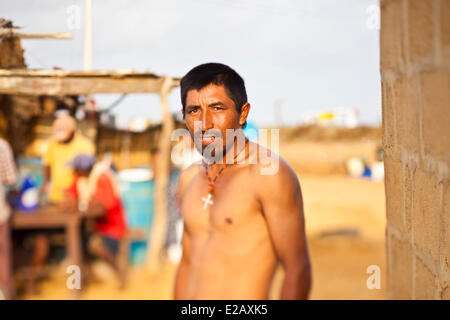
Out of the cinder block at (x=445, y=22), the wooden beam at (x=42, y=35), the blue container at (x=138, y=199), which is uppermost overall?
the wooden beam at (x=42, y=35)

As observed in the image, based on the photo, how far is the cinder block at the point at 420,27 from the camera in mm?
1273

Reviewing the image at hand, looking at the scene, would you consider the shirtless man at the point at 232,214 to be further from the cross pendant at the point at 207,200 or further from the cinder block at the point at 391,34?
the cinder block at the point at 391,34

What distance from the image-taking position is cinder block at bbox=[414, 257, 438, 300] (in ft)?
5.50

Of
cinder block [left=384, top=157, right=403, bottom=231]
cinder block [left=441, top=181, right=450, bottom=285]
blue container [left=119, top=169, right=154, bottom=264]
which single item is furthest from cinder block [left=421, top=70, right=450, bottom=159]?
blue container [left=119, top=169, right=154, bottom=264]

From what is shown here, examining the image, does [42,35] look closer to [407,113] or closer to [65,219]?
[407,113]

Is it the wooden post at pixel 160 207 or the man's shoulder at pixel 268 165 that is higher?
the man's shoulder at pixel 268 165

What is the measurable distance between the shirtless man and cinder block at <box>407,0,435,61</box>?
0.52m

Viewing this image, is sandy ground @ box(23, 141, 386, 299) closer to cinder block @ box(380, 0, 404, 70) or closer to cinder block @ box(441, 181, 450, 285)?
cinder block @ box(441, 181, 450, 285)

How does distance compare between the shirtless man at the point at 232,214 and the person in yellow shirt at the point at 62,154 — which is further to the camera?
the person in yellow shirt at the point at 62,154

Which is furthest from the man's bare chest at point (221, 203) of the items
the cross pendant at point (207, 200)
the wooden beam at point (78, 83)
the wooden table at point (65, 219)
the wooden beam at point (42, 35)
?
the wooden table at point (65, 219)
